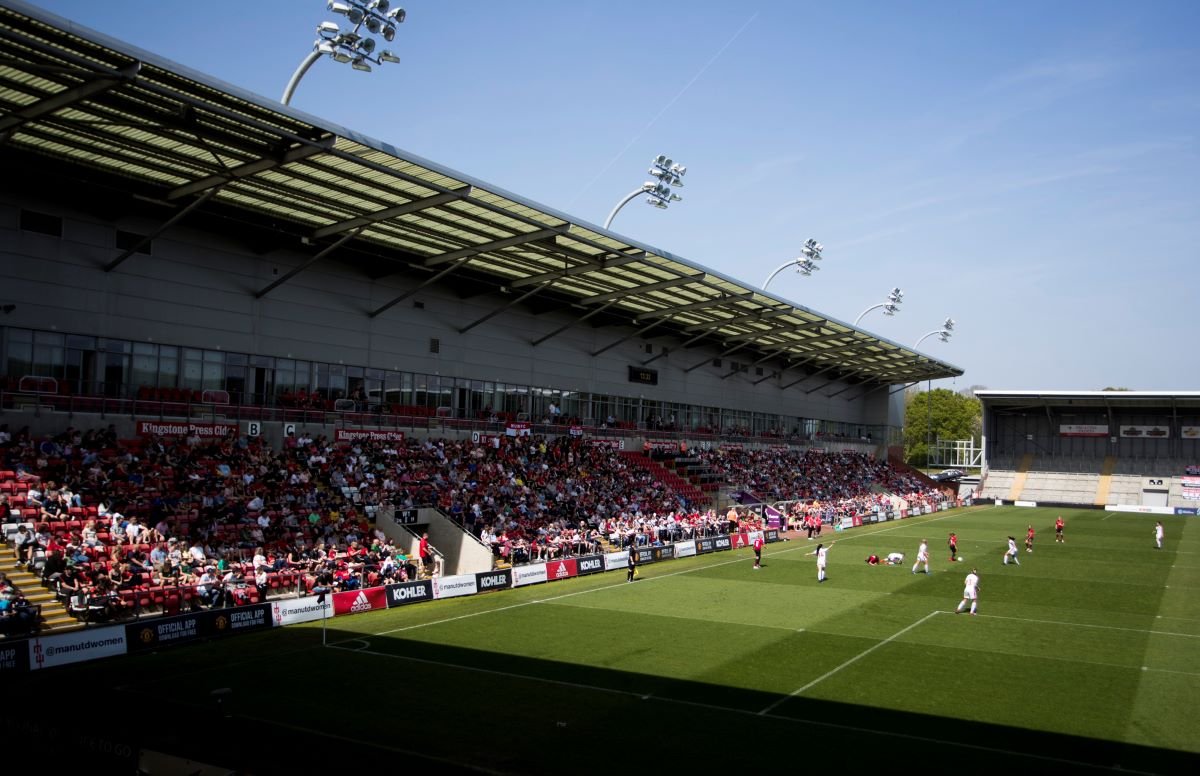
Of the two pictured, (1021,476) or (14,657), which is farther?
(1021,476)

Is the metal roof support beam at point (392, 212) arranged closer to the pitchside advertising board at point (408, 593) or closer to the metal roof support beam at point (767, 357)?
the pitchside advertising board at point (408, 593)

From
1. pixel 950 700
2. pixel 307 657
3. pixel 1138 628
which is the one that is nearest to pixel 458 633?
pixel 307 657

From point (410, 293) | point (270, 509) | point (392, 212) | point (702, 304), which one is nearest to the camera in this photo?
point (270, 509)

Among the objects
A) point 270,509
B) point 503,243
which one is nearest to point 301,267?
point 503,243

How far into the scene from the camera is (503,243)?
37406 millimetres

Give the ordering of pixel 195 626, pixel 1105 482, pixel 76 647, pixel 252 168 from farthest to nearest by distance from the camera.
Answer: pixel 1105 482, pixel 252 168, pixel 195 626, pixel 76 647

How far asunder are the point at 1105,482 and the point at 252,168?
87.3m

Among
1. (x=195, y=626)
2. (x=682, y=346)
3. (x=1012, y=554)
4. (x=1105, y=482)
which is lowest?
(x=195, y=626)

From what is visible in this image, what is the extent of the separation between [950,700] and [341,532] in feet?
70.9

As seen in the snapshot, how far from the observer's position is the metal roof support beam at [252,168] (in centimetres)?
2694

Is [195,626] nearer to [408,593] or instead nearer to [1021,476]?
[408,593]

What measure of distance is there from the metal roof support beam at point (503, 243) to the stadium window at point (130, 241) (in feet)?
39.5

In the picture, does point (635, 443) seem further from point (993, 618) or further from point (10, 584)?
point (10, 584)

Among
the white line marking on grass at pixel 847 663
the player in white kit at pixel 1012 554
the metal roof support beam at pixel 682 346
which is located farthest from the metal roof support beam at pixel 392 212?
the metal roof support beam at pixel 682 346
